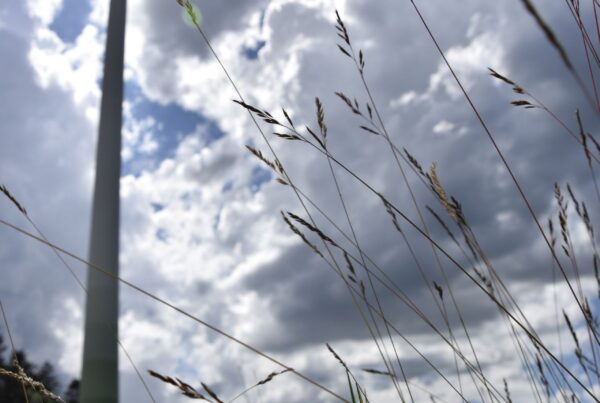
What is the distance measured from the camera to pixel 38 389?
5.56 ft

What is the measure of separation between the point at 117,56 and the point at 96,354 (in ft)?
20.5

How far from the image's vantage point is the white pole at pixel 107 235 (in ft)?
29.8

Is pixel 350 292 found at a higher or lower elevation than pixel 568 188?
lower

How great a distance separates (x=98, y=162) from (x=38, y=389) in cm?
971

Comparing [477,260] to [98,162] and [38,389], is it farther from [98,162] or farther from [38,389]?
[98,162]

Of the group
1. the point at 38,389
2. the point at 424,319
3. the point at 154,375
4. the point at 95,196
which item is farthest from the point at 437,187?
the point at 95,196

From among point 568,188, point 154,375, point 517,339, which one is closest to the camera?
point 154,375

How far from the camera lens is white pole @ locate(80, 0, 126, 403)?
29.8 feet

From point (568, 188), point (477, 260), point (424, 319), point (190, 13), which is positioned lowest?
point (424, 319)

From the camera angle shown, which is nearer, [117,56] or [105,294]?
[105,294]

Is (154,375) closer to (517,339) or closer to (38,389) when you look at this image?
(38,389)

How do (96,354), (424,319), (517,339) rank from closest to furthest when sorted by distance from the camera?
(424,319)
(517,339)
(96,354)

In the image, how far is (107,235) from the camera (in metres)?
10.4

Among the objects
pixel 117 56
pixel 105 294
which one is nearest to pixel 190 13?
pixel 105 294
